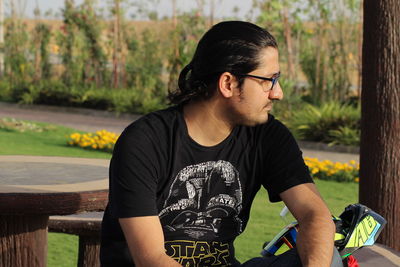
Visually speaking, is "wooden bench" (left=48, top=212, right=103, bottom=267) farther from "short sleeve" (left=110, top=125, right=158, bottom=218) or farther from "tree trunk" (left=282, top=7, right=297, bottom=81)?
"tree trunk" (left=282, top=7, right=297, bottom=81)

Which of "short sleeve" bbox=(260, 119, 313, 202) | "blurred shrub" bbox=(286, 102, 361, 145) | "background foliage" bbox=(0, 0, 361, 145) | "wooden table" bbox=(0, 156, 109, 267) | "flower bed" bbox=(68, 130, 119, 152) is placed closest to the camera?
"short sleeve" bbox=(260, 119, 313, 202)

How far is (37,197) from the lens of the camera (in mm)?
3602

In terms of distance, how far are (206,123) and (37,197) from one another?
1019 millimetres

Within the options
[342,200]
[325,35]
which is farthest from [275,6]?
[342,200]

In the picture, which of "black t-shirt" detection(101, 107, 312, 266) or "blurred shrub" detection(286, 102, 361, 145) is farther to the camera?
"blurred shrub" detection(286, 102, 361, 145)

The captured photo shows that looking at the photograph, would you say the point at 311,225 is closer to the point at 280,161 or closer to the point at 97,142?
the point at 280,161

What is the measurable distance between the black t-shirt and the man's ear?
0.17m

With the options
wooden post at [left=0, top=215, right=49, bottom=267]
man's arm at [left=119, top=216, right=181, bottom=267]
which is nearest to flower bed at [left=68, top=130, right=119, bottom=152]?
wooden post at [left=0, top=215, right=49, bottom=267]

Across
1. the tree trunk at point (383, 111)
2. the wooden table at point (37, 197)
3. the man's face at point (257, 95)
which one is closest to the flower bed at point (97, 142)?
the wooden table at point (37, 197)

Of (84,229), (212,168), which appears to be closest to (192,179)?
(212,168)

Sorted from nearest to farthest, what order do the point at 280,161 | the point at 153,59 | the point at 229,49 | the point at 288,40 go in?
the point at 229,49
the point at 280,161
the point at 288,40
the point at 153,59

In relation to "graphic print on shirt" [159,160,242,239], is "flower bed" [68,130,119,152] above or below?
below

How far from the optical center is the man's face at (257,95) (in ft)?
9.46

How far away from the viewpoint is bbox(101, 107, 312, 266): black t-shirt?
278cm
